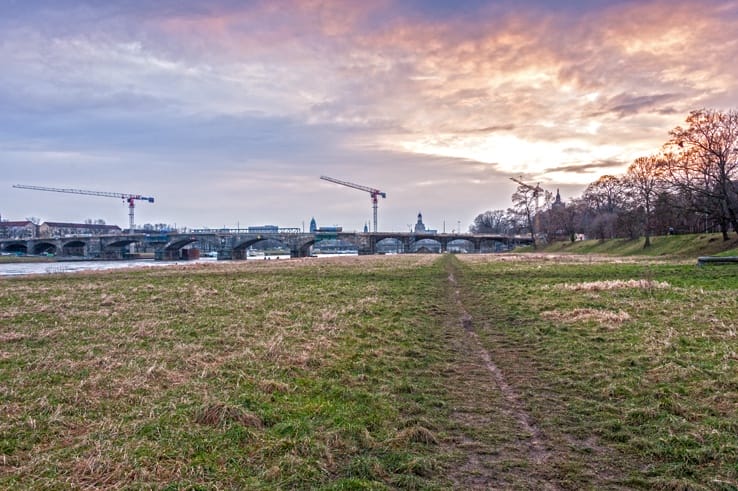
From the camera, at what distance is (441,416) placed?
725 cm

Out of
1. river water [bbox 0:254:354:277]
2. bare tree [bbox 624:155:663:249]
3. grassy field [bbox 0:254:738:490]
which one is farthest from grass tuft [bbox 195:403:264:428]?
bare tree [bbox 624:155:663:249]

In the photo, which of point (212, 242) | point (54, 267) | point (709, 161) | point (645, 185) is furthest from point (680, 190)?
point (212, 242)

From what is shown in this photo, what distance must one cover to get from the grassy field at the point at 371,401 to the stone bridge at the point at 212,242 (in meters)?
115

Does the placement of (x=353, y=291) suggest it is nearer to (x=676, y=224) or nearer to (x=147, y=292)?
(x=147, y=292)

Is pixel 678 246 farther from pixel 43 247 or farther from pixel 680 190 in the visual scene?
pixel 43 247

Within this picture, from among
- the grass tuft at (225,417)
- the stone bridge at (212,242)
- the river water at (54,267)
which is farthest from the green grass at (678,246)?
the stone bridge at (212,242)

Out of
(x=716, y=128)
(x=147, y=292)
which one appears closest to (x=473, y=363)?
(x=147, y=292)

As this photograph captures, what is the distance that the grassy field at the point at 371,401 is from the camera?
5.41m

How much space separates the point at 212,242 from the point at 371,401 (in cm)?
13162

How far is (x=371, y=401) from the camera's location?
7.80 m

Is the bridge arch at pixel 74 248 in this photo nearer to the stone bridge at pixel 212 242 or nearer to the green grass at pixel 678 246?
the stone bridge at pixel 212 242

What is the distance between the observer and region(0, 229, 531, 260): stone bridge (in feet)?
426

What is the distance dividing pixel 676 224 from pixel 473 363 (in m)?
82.2

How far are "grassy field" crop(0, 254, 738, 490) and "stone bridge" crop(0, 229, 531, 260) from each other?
377 feet
